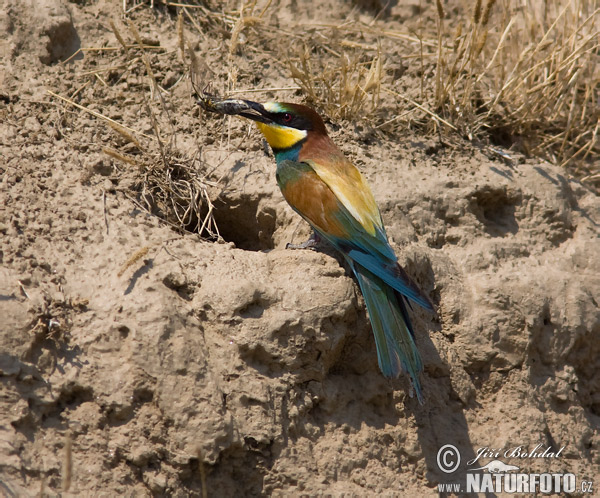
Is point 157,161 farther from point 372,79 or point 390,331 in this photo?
point 390,331

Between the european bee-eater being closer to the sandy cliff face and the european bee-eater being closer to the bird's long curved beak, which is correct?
the bird's long curved beak

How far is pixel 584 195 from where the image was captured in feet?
10.6

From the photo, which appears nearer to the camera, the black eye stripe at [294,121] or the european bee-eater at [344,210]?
the european bee-eater at [344,210]

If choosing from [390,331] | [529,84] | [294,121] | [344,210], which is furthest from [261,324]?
[529,84]

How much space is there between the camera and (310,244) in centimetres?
265

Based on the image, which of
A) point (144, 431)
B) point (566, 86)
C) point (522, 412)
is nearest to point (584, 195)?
point (566, 86)

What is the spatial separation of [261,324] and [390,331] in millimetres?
456

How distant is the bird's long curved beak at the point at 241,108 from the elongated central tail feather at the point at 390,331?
0.88 meters

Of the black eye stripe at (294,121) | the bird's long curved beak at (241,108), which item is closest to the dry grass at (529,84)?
the black eye stripe at (294,121)

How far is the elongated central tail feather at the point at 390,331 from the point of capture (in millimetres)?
2336

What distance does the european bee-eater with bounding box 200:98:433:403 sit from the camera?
2.35m

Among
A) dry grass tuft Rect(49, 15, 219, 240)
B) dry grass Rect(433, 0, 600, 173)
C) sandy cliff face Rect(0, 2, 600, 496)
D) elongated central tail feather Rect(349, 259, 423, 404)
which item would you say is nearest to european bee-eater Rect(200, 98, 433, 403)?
elongated central tail feather Rect(349, 259, 423, 404)

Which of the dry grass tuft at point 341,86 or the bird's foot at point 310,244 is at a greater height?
the dry grass tuft at point 341,86

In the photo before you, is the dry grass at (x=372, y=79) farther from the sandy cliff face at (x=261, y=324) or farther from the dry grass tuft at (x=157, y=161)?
the sandy cliff face at (x=261, y=324)
